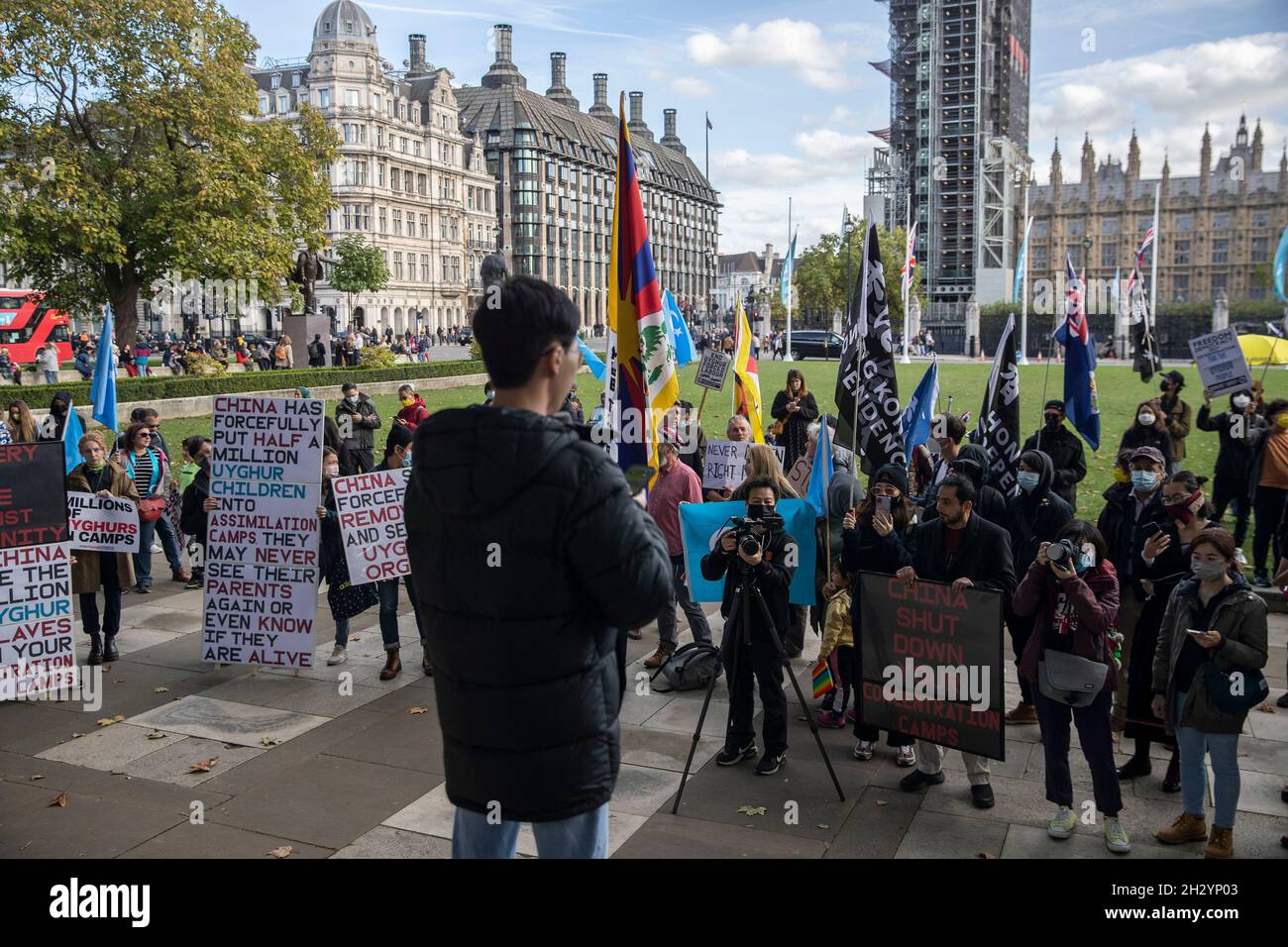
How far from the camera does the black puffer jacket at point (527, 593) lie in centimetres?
238

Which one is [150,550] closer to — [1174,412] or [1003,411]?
[1003,411]

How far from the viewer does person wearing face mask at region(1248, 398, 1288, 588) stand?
10.5 meters

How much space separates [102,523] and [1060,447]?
26.7 ft

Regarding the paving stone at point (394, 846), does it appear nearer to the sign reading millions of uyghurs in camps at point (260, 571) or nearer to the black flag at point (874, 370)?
the sign reading millions of uyghurs in camps at point (260, 571)

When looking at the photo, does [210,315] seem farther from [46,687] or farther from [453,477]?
[453,477]

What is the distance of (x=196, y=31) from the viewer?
29.7 meters

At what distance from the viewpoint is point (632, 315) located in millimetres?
5855

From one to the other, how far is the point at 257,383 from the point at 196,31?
9.69 metres

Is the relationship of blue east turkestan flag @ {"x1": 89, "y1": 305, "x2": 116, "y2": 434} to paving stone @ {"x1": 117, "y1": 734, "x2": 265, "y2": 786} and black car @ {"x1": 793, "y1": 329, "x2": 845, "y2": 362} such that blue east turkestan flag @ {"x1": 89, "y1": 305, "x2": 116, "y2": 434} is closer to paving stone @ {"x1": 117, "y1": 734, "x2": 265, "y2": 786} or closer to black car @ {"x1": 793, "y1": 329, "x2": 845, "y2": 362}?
paving stone @ {"x1": 117, "y1": 734, "x2": 265, "y2": 786}

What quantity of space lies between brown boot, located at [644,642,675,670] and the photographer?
6.90 ft

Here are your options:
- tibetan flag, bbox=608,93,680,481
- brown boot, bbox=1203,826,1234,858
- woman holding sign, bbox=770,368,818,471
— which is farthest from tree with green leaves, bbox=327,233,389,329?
brown boot, bbox=1203,826,1234,858

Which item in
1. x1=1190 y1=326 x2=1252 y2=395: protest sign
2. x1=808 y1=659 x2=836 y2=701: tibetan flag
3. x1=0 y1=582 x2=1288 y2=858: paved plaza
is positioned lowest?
x1=0 y1=582 x2=1288 y2=858: paved plaza
